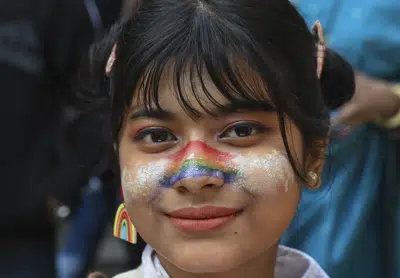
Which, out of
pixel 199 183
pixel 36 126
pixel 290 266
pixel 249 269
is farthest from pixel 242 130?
pixel 36 126

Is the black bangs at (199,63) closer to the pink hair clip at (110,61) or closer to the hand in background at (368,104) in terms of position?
the pink hair clip at (110,61)

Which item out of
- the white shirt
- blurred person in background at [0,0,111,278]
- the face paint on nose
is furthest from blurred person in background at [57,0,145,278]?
the face paint on nose

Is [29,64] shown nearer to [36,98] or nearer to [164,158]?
[36,98]

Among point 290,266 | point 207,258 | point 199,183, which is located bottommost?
point 290,266

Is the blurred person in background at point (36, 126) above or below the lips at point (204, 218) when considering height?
below

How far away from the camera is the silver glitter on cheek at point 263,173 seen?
107 cm

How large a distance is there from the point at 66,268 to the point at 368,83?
0.90 metres

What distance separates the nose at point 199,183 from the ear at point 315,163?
0.19 meters

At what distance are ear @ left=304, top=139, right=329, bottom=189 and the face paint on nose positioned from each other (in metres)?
0.17

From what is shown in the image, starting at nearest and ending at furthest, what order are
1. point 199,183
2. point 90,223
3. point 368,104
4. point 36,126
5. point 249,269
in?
point 199,183 → point 249,269 → point 368,104 → point 36,126 → point 90,223

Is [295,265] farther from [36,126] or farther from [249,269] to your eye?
[36,126]

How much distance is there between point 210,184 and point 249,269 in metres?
0.21

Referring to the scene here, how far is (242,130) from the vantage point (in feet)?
3.61

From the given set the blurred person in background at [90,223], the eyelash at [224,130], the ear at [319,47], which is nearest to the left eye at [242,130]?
the eyelash at [224,130]
